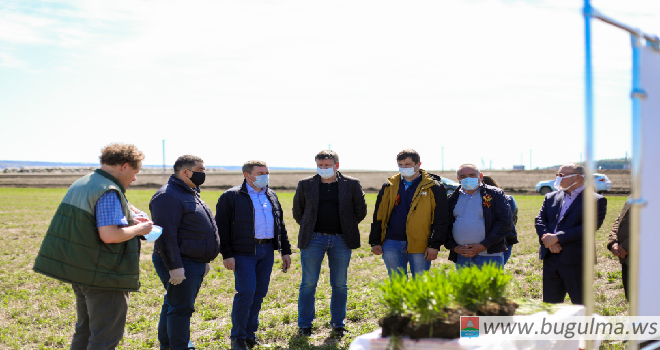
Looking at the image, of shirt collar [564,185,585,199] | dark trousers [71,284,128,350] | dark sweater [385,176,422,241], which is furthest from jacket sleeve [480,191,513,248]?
dark trousers [71,284,128,350]

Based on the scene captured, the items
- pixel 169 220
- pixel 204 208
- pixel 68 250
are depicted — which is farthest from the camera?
pixel 204 208

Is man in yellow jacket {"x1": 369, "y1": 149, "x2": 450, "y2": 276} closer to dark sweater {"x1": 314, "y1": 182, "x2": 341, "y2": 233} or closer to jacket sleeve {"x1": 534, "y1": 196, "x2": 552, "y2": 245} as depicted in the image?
dark sweater {"x1": 314, "y1": 182, "x2": 341, "y2": 233}

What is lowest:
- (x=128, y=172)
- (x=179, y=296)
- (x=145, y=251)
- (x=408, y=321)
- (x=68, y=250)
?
(x=145, y=251)

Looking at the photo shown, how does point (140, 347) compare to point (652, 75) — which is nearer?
point (652, 75)

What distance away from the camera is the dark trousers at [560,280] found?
494 centimetres

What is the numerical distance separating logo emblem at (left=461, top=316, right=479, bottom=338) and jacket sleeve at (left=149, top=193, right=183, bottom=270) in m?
2.85

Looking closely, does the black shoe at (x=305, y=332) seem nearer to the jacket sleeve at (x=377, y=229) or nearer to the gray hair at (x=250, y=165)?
the jacket sleeve at (x=377, y=229)

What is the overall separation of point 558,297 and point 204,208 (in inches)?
154

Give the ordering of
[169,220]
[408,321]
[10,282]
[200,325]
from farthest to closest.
→ [10,282] < [200,325] < [169,220] < [408,321]

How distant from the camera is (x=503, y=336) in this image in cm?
300

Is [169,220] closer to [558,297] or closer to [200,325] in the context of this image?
[200,325]

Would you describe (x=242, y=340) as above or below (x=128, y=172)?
below

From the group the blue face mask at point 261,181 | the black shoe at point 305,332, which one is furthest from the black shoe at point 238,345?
the blue face mask at point 261,181

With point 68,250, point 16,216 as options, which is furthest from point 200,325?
point 16,216
